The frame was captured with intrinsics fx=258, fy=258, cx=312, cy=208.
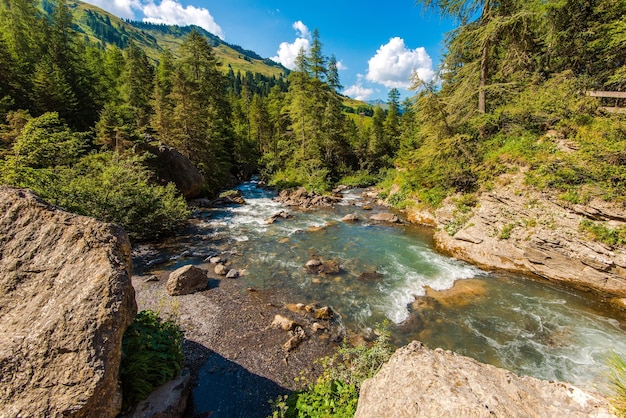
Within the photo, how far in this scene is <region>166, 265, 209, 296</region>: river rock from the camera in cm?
1028

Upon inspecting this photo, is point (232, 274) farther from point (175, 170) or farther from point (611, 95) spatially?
point (611, 95)

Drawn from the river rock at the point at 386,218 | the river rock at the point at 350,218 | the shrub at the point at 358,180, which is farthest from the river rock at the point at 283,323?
the shrub at the point at 358,180

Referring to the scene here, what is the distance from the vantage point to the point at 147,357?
5035 millimetres

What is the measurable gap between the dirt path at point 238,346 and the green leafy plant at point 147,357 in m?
1.06

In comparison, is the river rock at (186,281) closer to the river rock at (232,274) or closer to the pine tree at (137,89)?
the river rock at (232,274)

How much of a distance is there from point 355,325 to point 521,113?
1750 centimetres

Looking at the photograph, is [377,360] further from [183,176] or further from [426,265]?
[183,176]

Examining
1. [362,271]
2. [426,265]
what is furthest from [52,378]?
[426,265]

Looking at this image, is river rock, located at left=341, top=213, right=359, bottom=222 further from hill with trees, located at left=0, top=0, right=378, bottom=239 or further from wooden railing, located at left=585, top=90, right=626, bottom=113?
wooden railing, located at left=585, top=90, right=626, bottom=113

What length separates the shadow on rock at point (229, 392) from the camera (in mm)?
6012

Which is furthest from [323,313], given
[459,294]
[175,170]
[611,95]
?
[175,170]

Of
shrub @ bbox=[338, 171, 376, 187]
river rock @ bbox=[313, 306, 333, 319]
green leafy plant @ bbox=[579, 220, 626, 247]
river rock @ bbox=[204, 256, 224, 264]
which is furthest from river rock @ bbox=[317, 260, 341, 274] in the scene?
shrub @ bbox=[338, 171, 376, 187]

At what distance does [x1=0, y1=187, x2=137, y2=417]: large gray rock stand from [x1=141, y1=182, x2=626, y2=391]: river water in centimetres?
722

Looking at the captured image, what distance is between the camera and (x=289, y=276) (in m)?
12.3
